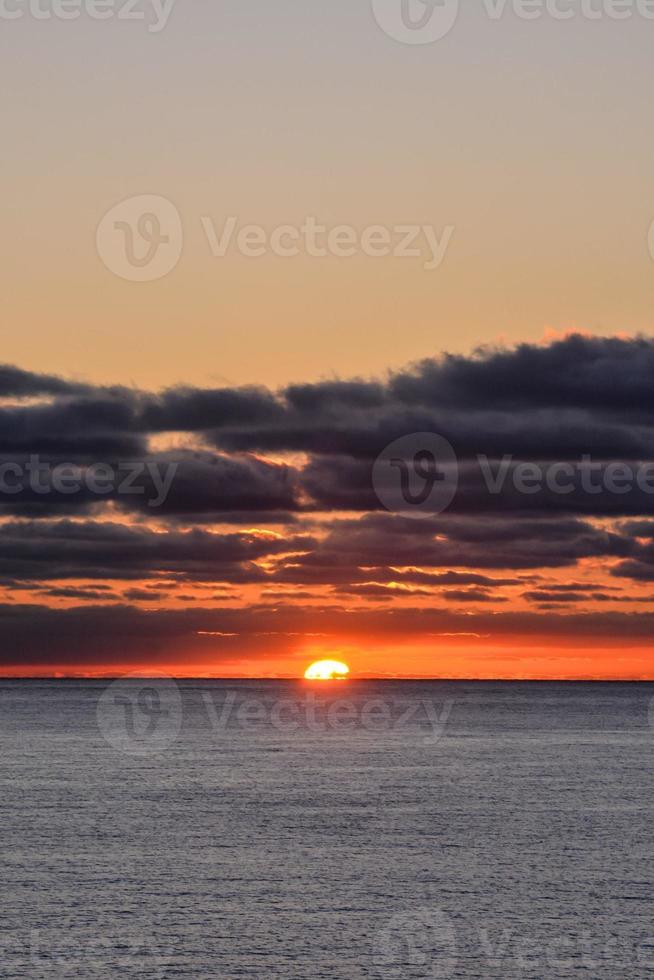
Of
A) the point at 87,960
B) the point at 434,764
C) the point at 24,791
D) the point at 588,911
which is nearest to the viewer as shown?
the point at 87,960

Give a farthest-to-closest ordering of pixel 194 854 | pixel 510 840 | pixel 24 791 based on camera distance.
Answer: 1. pixel 24 791
2. pixel 510 840
3. pixel 194 854

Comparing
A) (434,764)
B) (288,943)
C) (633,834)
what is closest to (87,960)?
(288,943)

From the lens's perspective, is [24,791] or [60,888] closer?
[60,888]

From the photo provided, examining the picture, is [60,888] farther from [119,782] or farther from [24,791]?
[119,782]

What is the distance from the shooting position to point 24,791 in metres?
144

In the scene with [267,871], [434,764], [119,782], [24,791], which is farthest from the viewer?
[434,764]

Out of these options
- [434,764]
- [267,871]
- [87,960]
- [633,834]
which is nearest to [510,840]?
[633,834]

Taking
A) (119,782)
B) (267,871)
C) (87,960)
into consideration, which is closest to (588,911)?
(267,871)

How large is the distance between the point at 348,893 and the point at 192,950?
17380 mm

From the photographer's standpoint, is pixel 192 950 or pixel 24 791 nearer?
pixel 192 950

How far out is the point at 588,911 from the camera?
263 feet

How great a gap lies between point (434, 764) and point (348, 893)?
11410 centimetres

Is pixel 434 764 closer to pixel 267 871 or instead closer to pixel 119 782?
pixel 119 782

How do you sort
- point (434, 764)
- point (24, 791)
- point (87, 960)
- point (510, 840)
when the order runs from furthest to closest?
point (434, 764) < point (24, 791) < point (510, 840) < point (87, 960)
